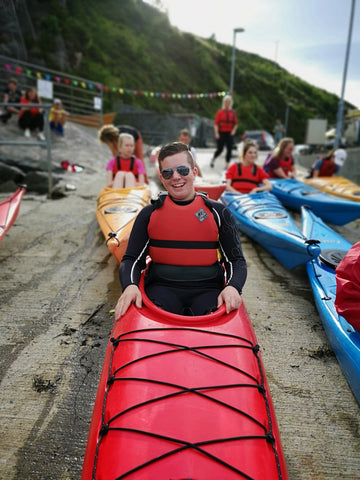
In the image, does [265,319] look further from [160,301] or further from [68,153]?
[68,153]

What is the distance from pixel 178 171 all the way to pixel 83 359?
4.04ft

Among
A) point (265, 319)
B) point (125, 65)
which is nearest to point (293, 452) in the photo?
point (265, 319)

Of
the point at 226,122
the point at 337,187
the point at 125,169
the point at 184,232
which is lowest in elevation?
the point at 337,187

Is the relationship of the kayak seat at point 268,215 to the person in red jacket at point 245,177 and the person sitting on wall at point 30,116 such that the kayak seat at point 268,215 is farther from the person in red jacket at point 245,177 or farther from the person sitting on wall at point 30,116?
the person sitting on wall at point 30,116

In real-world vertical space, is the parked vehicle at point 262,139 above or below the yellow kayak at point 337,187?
above

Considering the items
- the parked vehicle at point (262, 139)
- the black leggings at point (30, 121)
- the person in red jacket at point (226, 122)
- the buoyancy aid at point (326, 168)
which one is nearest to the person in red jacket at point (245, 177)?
the buoyancy aid at point (326, 168)

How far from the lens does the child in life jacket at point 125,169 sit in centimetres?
429

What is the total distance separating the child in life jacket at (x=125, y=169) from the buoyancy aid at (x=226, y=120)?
3579 millimetres

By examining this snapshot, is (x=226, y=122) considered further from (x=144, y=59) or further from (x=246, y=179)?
(x=144, y=59)

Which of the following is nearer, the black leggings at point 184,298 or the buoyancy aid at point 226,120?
→ the black leggings at point 184,298

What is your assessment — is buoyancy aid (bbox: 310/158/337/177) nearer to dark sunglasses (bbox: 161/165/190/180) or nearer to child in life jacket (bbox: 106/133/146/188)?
child in life jacket (bbox: 106/133/146/188)

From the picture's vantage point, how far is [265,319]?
Answer: 2523 millimetres

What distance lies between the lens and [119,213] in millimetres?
3445

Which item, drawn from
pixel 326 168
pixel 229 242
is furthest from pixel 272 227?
pixel 326 168
